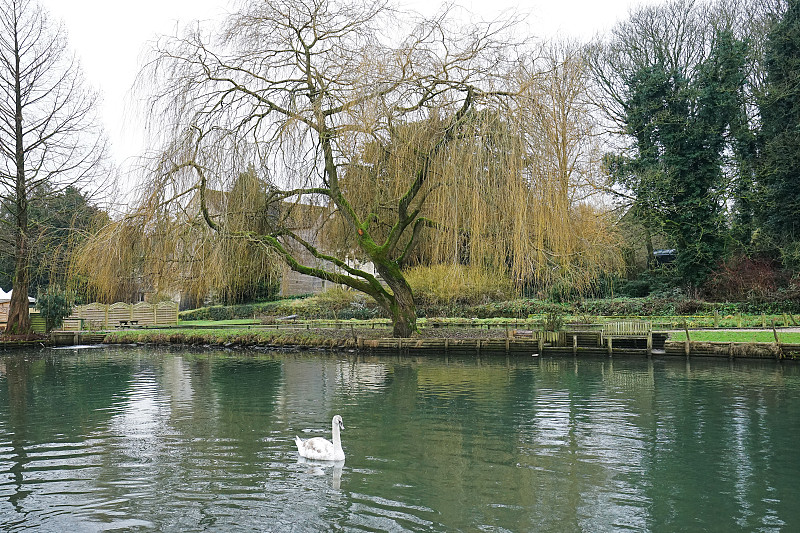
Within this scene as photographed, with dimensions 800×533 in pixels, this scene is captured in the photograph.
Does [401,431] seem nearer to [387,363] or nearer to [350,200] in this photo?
[387,363]

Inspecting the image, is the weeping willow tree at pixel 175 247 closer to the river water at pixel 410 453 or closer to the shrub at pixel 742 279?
the river water at pixel 410 453

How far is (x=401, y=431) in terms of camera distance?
29.7 ft

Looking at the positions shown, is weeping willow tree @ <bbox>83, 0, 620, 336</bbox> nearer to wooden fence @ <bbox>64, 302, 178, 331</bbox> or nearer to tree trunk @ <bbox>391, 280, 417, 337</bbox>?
tree trunk @ <bbox>391, 280, 417, 337</bbox>

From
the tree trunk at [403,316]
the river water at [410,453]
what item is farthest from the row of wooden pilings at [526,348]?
the river water at [410,453]

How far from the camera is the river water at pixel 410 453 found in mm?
5730

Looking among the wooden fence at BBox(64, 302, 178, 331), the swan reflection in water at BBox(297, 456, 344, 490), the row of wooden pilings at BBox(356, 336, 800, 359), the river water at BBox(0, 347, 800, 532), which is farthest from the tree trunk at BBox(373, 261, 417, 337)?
the wooden fence at BBox(64, 302, 178, 331)

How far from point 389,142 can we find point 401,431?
1058cm

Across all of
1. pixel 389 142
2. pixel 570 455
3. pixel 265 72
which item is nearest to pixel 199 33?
pixel 265 72

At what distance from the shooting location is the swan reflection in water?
6855mm

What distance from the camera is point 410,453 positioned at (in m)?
7.84

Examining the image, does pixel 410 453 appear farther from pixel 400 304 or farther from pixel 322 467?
pixel 400 304

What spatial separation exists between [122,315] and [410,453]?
28231 millimetres

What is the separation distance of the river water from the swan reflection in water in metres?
0.04

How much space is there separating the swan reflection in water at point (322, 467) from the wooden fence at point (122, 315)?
25742 millimetres
